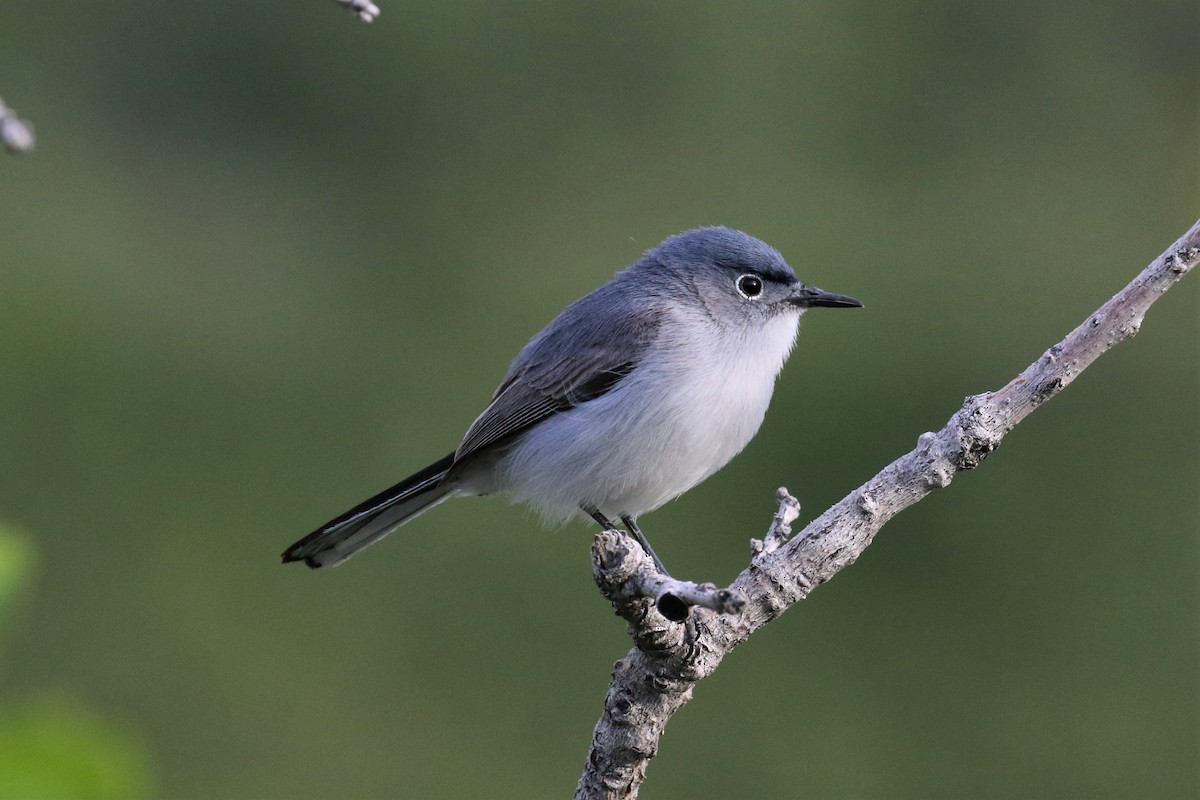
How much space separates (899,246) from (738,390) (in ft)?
11.3

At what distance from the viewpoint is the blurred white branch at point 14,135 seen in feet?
2.64

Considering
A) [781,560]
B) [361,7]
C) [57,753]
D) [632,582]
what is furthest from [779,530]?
[57,753]

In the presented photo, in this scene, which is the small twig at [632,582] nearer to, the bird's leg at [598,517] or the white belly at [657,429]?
the white belly at [657,429]

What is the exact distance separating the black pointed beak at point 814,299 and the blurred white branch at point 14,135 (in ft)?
6.72

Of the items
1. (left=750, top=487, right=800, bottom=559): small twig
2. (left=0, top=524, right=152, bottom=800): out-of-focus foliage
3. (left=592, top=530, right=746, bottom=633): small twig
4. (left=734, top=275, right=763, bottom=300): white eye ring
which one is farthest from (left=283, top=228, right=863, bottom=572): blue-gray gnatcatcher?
(left=0, top=524, right=152, bottom=800): out-of-focus foliage

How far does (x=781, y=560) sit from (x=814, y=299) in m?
0.88

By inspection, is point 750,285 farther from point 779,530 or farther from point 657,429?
point 779,530

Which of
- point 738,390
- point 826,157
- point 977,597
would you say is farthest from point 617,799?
point 826,157

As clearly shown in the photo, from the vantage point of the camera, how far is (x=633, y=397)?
2490 mm

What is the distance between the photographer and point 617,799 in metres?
2.02

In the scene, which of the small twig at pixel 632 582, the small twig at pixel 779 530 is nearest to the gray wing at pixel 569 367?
the small twig at pixel 779 530

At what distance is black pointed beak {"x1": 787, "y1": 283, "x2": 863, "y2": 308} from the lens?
2713mm

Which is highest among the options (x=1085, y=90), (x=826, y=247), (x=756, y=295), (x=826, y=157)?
(x=1085, y=90)

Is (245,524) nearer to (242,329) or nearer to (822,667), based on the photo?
(242,329)
